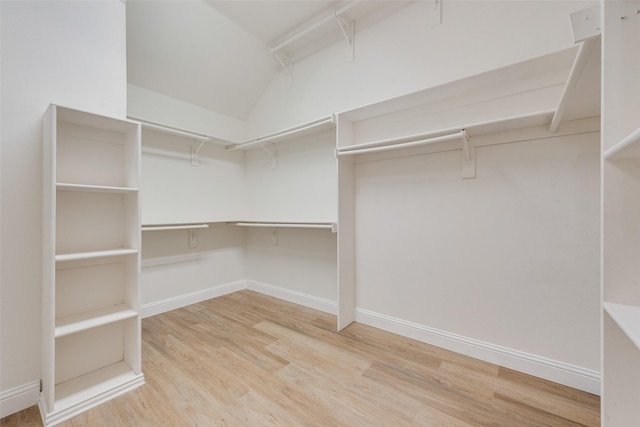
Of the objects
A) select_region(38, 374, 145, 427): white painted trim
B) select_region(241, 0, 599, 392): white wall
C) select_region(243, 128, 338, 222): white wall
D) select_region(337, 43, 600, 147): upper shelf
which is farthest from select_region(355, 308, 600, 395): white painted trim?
select_region(38, 374, 145, 427): white painted trim

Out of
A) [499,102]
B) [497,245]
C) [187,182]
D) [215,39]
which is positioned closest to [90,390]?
[187,182]

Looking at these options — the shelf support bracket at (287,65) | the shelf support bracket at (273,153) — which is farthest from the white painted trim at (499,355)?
the shelf support bracket at (287,65)

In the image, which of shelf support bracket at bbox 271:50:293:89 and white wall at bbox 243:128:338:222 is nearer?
white wall at bbox 243:128:338:222

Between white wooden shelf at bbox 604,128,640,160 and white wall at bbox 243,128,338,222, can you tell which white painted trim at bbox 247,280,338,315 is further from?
white wooden shelf at bbox 604,128,640,160

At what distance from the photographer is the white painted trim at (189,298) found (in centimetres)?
256

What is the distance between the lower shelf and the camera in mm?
1310

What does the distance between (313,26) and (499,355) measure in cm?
313

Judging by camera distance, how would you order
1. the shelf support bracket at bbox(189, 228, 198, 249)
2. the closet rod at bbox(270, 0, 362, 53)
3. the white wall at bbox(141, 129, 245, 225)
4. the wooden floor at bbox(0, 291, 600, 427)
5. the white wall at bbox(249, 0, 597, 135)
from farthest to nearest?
the shelf support bracket at bbox(189, 228, 198, 249) < the white wall at bbox(141, 129, 245, 225) < the closet rod at bbox(270, 0, 362, 53) < the white wall at bbox(249, 0, 597, 135) < the wooden floor at bbox(0, 291, 600, 427)

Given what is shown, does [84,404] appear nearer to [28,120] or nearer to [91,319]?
[91,319]

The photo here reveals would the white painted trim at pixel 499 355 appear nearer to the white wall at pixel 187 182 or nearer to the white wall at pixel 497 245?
the white wall at pixel 497 245

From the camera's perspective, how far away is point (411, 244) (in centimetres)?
210

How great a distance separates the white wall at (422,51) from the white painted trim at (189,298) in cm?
219

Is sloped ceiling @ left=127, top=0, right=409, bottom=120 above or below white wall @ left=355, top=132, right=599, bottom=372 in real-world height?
above

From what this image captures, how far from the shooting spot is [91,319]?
4.82 ft
